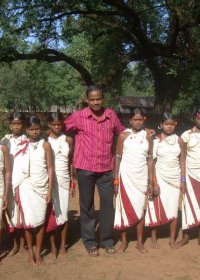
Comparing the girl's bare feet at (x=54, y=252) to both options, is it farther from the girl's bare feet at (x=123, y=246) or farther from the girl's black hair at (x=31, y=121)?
the girl's black hair at (x=31, y=121)

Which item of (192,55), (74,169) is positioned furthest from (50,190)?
(192,55)

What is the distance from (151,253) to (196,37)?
11734mm

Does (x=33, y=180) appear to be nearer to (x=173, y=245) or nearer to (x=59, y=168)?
(x=59, y=168)

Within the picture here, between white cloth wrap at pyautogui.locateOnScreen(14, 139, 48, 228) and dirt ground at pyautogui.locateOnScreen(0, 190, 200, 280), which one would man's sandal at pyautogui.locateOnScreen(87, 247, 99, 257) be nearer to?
dirt ground at pyautogui.locateOnScreen(0, 190, 200, 280)

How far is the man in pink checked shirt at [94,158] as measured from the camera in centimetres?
486

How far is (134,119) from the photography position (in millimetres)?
4988

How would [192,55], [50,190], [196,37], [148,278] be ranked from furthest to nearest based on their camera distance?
[196,37] → [192,55] → [50,190] → [148,278]

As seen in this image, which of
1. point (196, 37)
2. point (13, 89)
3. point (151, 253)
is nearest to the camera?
point (151, 253)

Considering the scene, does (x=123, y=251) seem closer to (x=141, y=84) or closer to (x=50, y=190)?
(x=50, y=190)

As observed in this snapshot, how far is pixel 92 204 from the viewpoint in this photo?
5.08 metres

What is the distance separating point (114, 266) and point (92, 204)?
2.65ft

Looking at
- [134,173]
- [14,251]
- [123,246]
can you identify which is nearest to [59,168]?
[134,173]

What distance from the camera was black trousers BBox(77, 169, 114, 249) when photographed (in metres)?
4.98

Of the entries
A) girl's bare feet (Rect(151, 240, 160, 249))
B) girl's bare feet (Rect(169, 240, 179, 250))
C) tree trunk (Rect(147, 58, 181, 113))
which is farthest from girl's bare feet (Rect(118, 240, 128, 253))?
tree trunk (Rect(147, 58, 181, 113))
